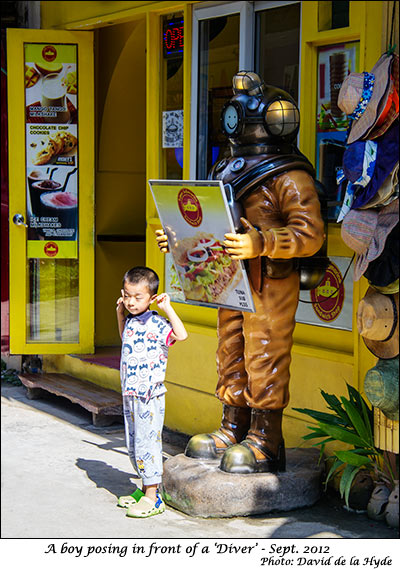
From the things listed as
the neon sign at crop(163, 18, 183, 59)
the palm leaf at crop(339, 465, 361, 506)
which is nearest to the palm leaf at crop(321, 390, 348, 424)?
the palm leaf at crop(339, 465, 361, 506)

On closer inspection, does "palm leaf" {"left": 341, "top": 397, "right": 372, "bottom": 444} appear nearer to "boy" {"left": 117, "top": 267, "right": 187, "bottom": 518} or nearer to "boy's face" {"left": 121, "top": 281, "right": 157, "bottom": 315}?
"boy" {"left": 117, "top": 267, "right": 187, "bottom": 518}

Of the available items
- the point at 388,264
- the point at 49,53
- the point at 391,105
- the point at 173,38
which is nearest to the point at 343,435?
the point at 388,264

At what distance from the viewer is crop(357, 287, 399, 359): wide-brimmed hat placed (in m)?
3.79

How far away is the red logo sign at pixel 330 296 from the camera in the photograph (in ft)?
15.5

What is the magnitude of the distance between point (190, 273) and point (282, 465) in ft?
3.36

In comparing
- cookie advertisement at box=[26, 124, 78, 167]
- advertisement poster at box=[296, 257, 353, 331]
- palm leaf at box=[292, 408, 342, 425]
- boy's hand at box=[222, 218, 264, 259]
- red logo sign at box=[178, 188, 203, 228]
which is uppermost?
cookie advertisement at box=[26, 124, 78, 167]

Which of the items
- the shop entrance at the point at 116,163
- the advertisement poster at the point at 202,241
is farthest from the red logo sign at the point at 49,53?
the advertisement poster at the point at 202,241

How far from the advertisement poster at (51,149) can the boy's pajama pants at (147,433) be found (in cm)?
282

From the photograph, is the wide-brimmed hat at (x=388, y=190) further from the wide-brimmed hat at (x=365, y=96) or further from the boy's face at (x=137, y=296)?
the boy's face at (x=137, y=296)

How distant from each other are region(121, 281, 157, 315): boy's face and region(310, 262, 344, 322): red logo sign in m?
1.05

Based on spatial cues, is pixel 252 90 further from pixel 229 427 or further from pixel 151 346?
pixel 229 427

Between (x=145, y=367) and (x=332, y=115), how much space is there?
1.72 metres

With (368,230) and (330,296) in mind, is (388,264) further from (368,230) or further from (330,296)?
(330,296)

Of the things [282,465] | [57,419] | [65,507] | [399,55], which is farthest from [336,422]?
[57,419]
